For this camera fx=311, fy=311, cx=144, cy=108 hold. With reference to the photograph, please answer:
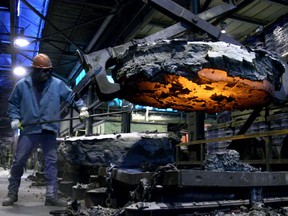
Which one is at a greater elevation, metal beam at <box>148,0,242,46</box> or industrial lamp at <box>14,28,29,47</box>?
industrial lamp at <box>14,28,29,47</box>

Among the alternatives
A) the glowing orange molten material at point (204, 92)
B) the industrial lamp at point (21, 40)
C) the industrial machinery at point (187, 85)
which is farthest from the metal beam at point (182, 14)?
the industrial lamp at point (21, 40)

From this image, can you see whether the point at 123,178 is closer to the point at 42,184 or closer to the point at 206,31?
the point at 206,31

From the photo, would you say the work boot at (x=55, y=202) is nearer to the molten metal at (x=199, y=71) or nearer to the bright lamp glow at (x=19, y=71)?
the molten metal at (x=199, y=71)

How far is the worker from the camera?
367 cm

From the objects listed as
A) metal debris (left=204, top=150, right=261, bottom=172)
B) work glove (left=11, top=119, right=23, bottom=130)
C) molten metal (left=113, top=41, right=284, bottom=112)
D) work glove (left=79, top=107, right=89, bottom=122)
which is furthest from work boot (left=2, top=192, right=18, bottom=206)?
metal debris (left=204, top=150, right=261, bottom=172)

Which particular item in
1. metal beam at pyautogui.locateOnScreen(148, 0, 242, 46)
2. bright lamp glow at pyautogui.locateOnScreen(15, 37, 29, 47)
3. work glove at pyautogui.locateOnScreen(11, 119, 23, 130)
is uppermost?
bright lamp glow at pyautogui.locateOnScreen(15, 37, 29, 47)

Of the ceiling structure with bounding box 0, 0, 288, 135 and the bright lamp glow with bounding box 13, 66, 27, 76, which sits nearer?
the ceiling structure with bounding box 0, 0, 288, 135

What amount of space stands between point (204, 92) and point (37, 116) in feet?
6.60

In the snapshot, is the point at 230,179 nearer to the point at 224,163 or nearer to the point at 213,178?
the point at 213,178

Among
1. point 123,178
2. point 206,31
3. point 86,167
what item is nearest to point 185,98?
point 206,31

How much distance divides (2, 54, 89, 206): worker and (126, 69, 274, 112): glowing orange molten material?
88 cm

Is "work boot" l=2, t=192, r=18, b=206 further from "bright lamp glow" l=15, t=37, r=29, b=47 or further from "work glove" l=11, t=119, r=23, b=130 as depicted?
"bright lamp glow" l=15, t=37, r=29, b=47

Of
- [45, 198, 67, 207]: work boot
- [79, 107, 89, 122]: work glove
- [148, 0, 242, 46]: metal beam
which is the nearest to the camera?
[148, 0, 242, 46]: metal beam

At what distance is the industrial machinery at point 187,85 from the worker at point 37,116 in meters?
0.70
